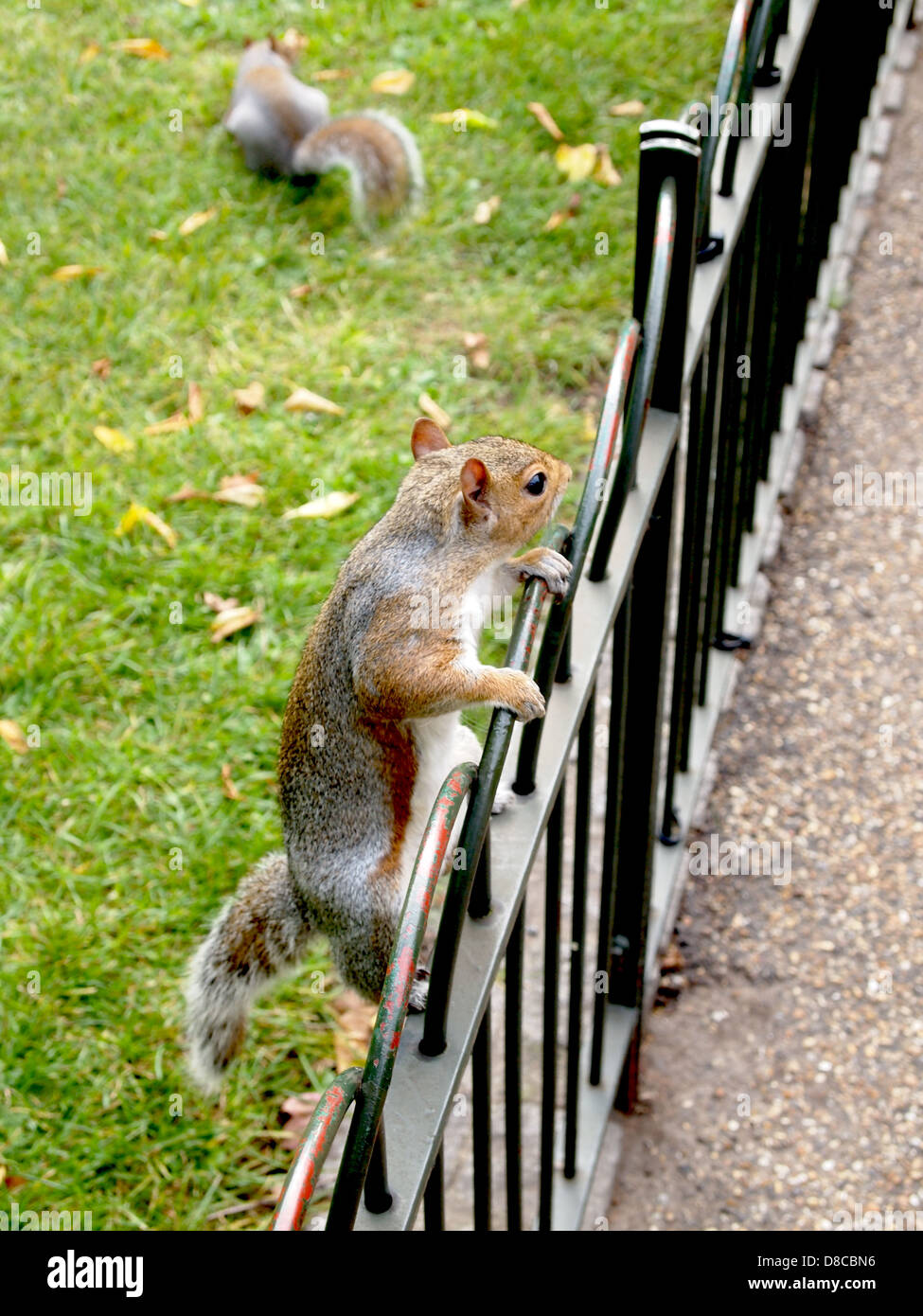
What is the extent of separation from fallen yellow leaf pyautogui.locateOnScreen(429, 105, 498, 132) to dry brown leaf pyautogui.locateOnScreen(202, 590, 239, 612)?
1.89 metres

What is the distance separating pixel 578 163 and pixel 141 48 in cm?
157

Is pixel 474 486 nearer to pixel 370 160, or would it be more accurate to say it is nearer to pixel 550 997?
pixel 550 997

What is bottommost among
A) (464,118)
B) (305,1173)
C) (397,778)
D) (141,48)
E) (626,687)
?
(397,778)

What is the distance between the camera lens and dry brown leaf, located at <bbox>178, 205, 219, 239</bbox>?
4.07 meters

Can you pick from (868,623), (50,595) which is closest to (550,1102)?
(868,623)

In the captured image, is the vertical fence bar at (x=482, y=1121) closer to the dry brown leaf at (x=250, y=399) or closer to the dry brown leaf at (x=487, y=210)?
the dry brown leaf at (x=250, y=399)

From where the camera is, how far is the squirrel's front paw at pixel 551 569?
147 cm

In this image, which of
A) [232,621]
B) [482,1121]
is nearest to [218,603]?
[232,621]

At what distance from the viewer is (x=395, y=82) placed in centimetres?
454

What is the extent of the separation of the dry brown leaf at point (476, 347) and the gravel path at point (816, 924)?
2.73 ft

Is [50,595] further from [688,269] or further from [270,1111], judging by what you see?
[688,269]

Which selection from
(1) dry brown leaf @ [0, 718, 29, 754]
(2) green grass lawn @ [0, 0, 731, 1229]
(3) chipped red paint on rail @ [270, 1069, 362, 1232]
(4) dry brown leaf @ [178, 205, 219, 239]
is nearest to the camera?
(3) chipped red paint on rail @ [270, 1069, 362, 1232]

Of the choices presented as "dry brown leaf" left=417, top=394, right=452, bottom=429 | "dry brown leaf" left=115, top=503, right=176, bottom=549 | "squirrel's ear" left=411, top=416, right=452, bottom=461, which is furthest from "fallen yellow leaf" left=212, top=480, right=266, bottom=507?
"squirrel's ear" left=411, top=416, right=452, bottom=461

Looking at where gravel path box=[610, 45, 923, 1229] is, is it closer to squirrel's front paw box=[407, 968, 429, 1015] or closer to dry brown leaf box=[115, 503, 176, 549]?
squirrel's front paw box=[407, 968, 429, 1015]
